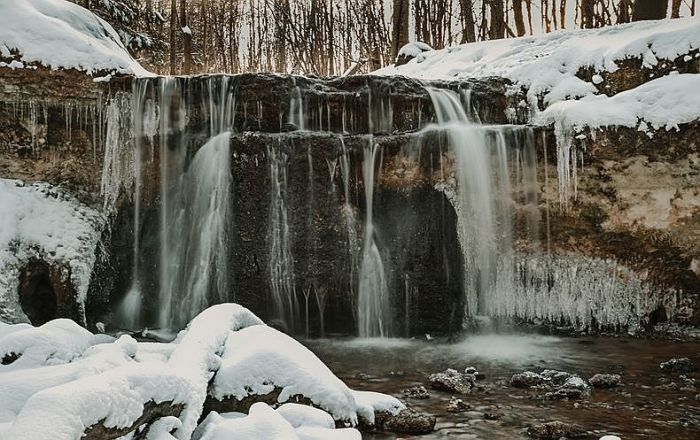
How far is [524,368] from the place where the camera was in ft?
21.2

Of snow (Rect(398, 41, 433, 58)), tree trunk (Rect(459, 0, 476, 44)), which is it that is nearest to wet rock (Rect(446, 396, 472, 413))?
snow (Rect(398, 41, 433, 58))

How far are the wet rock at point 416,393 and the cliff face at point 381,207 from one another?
118 inches

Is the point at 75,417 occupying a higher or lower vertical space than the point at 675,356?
higher

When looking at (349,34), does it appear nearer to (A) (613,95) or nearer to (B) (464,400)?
(A) (613,95)

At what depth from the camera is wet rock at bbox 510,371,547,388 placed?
18.8 feet

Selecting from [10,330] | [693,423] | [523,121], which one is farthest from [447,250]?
[10,330]

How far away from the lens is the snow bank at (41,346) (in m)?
4.21

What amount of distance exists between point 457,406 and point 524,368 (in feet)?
5.69

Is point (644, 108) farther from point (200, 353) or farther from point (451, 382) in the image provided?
point (200, 353)

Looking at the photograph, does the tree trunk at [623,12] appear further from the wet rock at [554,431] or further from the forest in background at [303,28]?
the wet rock at [554,431]

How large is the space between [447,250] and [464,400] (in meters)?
3.64

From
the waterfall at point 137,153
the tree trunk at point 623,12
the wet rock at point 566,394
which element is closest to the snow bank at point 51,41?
the waterfall at point 137,153

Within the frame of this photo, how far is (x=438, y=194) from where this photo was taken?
8844mm

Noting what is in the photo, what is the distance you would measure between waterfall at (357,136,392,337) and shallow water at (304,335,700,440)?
32cm
